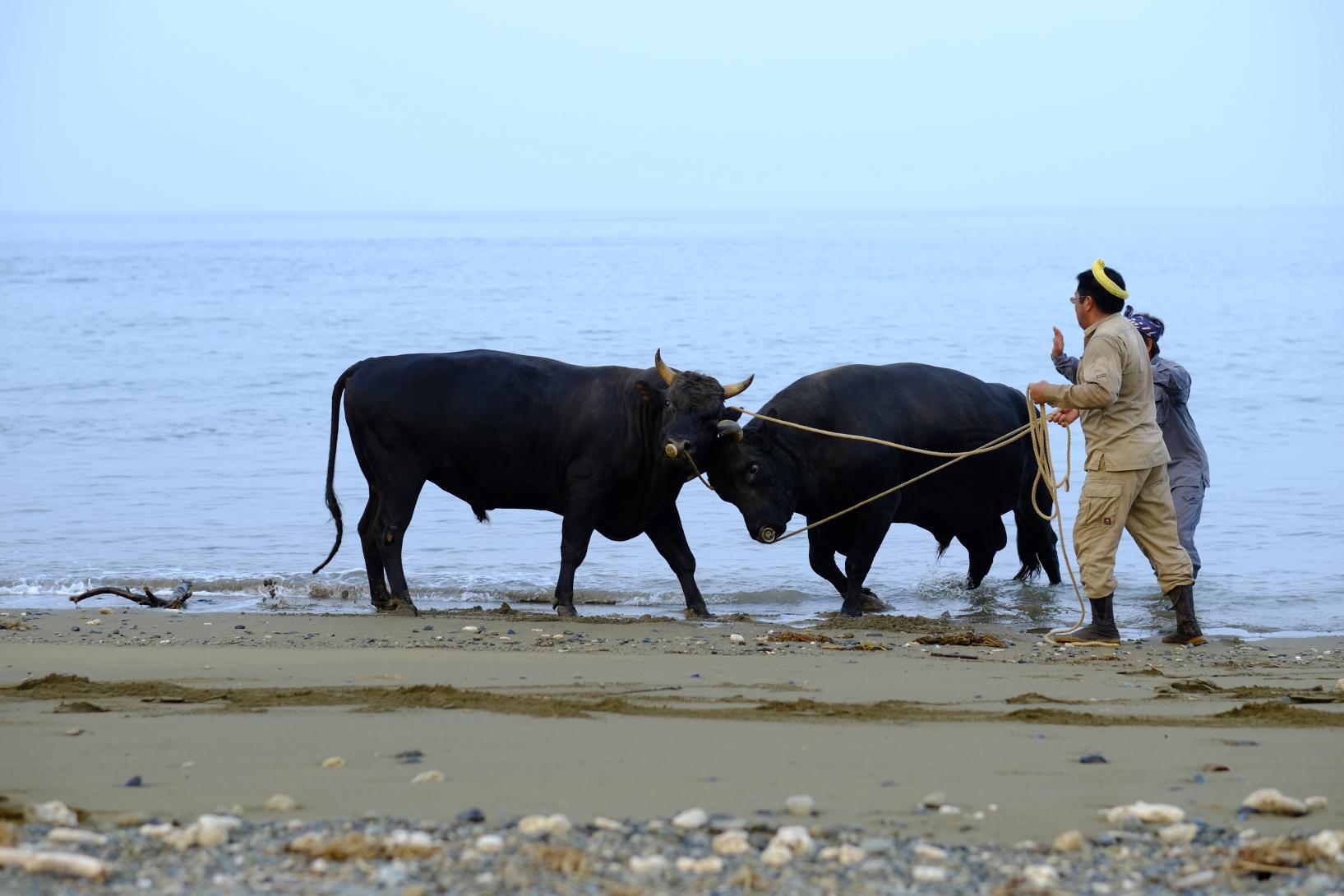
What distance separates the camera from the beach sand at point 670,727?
4875 mm

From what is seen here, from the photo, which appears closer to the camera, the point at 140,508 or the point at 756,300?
the point at 140,508

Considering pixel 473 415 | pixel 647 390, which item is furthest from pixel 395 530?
pixel 647 390

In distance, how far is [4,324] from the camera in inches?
1438

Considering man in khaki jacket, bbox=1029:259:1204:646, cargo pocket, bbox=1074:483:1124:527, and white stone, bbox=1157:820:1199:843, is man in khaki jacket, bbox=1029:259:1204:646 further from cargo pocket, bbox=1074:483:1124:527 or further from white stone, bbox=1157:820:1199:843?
white stone, bbox=1157:820:1199:843

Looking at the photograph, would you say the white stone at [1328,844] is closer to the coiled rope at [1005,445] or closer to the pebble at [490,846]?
the pebble at [490,846]

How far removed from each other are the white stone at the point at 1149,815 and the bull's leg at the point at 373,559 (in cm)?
603

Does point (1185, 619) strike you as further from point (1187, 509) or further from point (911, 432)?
point (911, 432)

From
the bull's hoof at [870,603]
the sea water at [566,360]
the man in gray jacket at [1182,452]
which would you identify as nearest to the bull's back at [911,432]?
the bull's hoof at [870,603]

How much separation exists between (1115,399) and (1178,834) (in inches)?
155

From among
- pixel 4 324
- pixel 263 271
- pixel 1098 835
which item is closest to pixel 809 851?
pixel 1098 835

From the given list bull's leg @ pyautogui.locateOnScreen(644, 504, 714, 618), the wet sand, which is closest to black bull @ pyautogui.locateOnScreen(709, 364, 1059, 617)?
bull's leg @ pyautogui.locateOnScreen(644, 504, 714, 618)

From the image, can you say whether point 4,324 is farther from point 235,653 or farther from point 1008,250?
point 1008,250

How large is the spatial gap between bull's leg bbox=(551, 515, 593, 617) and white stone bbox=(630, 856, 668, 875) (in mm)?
5556

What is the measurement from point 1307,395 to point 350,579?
15177mm
